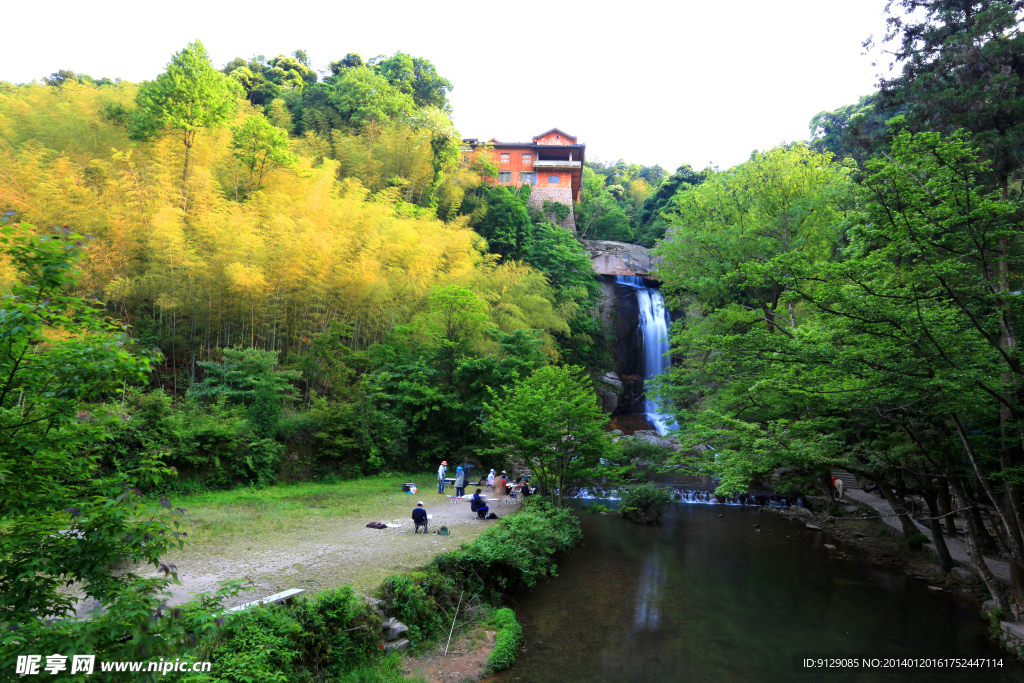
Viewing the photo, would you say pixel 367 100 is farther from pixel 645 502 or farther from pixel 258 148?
pixel 645 502

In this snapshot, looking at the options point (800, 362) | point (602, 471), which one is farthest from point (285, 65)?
point (800, 362)

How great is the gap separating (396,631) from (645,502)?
970 cm

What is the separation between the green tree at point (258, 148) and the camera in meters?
16.8

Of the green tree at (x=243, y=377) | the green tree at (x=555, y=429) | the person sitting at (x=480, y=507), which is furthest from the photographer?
the green tree at (x=243, y=377)

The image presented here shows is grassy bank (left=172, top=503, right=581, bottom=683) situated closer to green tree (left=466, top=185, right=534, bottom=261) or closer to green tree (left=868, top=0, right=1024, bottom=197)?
green tree (left=868, top=0, right=1024, bottom=197)

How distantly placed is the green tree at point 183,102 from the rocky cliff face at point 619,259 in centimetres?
1895

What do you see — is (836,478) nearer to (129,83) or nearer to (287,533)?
(287,533)

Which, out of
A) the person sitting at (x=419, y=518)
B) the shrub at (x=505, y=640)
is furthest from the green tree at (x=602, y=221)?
the shrub at (x=505, y=640)

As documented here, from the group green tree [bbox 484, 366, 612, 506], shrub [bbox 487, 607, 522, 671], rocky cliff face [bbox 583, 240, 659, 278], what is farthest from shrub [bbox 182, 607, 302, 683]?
rocky cliff face [bbox 583, 240, 659, 278]

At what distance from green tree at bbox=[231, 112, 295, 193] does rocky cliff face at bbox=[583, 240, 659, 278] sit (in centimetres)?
1672

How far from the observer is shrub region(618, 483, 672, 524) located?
14547 millimetres

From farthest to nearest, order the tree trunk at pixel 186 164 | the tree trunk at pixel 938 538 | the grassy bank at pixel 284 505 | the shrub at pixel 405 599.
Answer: the tree trunk at pixel 186 164 < the tree trunk at pixel 938 538 < the grassy bank at pixel 284 505 < the shrub at pixel 405 599

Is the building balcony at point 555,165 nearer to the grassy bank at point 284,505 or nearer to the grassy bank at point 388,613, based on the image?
the grassy bank at point 284,505

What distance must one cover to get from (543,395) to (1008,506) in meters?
7.79
